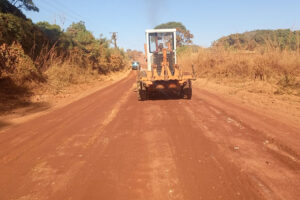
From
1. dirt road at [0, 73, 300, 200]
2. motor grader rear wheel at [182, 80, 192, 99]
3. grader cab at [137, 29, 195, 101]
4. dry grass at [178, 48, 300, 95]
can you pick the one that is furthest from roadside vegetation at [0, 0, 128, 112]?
dry grass at [178, 48, 300, 95]

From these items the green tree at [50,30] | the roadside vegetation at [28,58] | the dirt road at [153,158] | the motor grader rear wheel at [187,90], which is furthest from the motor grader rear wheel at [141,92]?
the green tree at [50,30]

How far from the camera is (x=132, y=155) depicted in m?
3.89

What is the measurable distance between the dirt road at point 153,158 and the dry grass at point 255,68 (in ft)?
15.3

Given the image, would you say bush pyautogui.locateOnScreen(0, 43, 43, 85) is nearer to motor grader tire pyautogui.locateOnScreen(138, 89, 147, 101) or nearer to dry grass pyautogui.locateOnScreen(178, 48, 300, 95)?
motor grader tire pyautogui.locateOnScreen(138, 89, 147, 101)

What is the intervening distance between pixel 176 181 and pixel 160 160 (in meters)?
0.70

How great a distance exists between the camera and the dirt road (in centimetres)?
281

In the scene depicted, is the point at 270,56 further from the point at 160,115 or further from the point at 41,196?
the point at 41,196

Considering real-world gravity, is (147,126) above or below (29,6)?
below

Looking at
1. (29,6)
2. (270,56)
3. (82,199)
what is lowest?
(82,199)

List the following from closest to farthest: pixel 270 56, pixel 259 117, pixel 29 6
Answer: pixel 259 117
pixel 270 56
pixel 29 6

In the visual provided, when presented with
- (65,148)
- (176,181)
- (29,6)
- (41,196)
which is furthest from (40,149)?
(29,6)

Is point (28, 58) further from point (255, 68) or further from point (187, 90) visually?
point (255, 68)

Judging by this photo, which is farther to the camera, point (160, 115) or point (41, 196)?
point (160, 115)

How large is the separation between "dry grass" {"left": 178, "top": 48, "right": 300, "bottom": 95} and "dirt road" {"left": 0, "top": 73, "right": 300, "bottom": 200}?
465cm
